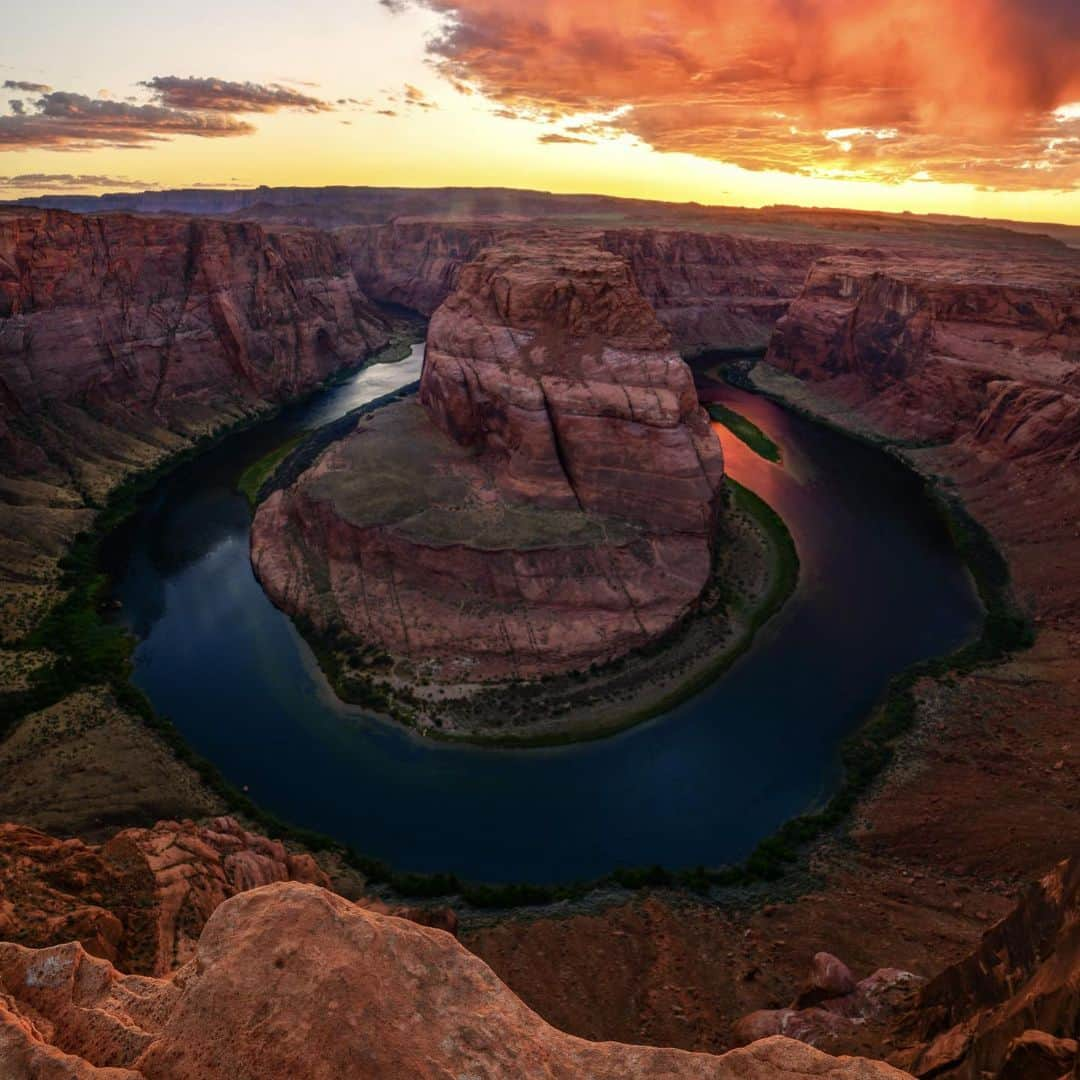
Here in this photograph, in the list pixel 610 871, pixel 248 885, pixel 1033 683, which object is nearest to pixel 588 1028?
pixel 610 871

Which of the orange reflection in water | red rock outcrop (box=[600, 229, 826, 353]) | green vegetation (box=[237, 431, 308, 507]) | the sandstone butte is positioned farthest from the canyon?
red rock outcrop (box=[600, 229, 826, 353])

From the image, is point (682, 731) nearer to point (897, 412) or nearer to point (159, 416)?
point (897, 412)

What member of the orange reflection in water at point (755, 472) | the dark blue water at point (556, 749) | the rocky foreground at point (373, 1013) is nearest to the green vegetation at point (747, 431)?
the orange reflection in water at point (755, 472)

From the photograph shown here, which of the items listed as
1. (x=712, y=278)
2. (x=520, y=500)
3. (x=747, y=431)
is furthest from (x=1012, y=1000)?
(x=712, y=278)

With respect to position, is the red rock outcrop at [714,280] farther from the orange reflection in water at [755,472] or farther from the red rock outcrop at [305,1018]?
the red rock outcrop at [305,1018]

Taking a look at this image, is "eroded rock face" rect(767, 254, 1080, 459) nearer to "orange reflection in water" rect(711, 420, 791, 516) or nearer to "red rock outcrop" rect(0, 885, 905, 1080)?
"orange reflection in water" rect(711, 420, 791, 516)
